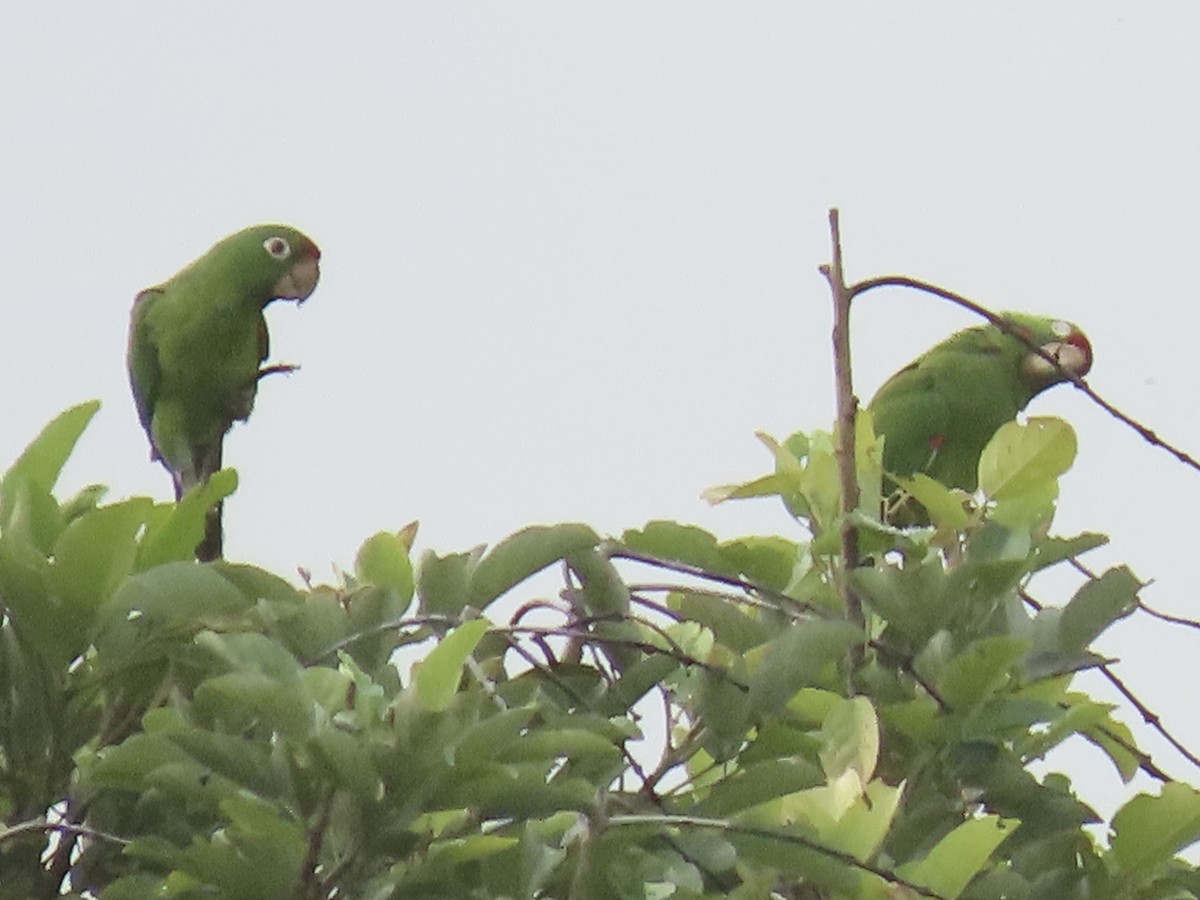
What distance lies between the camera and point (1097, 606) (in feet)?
3.34

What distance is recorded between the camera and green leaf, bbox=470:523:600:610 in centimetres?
90

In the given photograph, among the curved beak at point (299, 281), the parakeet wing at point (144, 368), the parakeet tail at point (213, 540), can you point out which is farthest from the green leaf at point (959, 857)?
the curved beak at point (299, 281)

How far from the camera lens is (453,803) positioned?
75 cm

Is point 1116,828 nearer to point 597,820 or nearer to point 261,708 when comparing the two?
point 597,820

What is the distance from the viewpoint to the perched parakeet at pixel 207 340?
266 centimetres

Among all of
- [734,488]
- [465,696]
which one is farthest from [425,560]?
[734,488]

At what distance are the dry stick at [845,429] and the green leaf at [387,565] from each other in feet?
0.97

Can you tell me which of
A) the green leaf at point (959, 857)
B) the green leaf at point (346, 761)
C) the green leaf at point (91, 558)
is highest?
the green leaf at point (91, 558)

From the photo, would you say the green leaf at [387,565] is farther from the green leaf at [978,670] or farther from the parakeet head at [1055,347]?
the parakeet head at [1055,347]

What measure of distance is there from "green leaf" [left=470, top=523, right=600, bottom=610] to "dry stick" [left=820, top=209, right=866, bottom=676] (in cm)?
22

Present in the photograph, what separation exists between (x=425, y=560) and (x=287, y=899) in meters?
0.23

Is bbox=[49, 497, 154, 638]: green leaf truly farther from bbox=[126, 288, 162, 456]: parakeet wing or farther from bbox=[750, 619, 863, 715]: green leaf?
bbox=[126, 288, 162, 456]: parakeet wing

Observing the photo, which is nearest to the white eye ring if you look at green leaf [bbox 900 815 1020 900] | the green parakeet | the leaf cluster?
the green parakeet

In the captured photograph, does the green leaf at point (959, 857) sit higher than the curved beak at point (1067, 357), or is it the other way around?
the curved beak at point (1067, 357)
